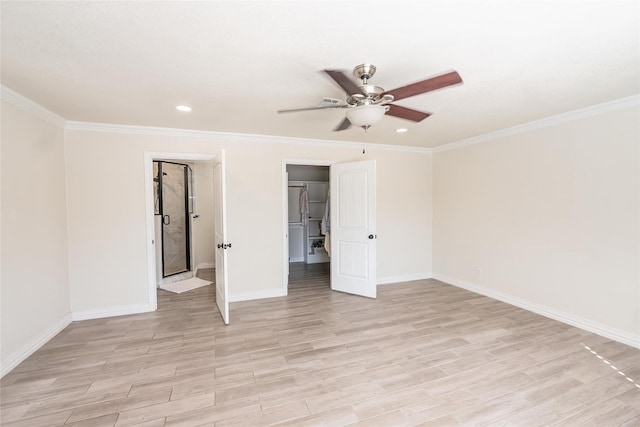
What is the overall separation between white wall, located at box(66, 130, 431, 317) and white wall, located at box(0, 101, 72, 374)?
221mm

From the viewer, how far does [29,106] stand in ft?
8.75

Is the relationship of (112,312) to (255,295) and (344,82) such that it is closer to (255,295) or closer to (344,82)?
(255,295)

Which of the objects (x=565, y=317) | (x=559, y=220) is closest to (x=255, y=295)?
(x=565, y=317)

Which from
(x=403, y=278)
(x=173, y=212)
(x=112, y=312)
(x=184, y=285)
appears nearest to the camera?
(x=112, y=312)

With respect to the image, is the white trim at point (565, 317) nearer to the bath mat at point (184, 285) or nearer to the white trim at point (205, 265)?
the bath mat at point (184, 285)

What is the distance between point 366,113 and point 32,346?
12.2 ft

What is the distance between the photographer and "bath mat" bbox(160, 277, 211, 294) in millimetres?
4691

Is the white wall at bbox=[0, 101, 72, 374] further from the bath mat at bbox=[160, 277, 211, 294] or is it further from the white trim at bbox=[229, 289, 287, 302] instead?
the white trim at bbox=[229, 289, 287, 302]

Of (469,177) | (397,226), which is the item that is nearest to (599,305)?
(469,177)

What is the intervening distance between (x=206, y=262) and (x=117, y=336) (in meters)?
3.28

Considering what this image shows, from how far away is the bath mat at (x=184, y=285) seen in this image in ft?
15.4

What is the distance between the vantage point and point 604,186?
9.66 feet

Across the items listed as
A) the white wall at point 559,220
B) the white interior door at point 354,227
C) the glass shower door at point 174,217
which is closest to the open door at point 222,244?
the white interior door at point 354,227

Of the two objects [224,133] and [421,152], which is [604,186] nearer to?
[421,152]
